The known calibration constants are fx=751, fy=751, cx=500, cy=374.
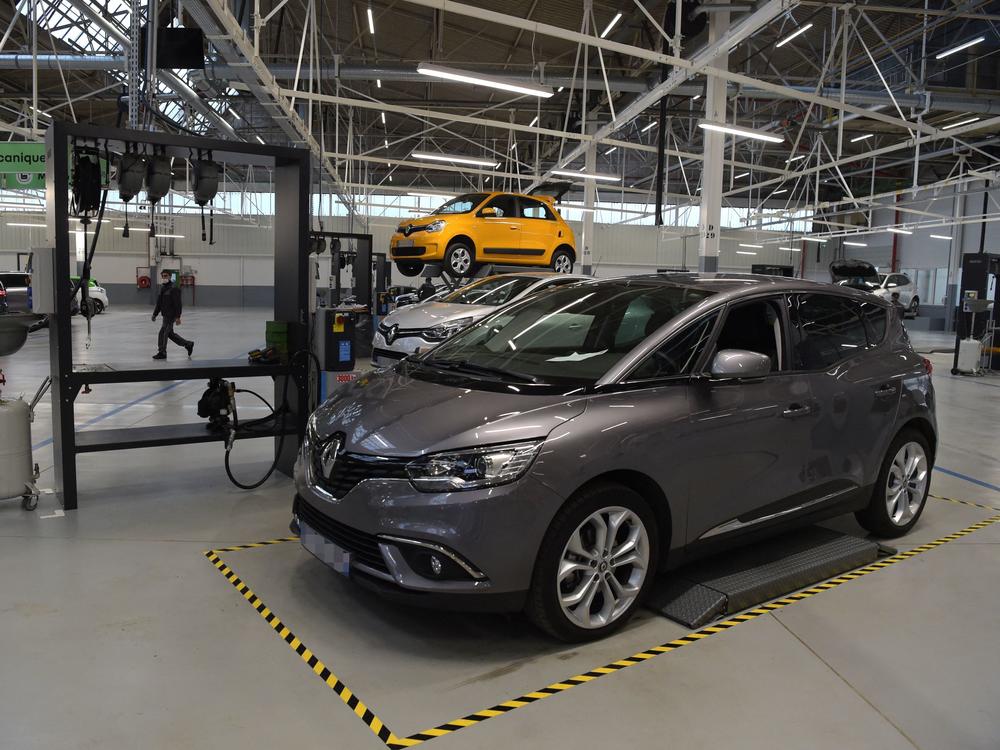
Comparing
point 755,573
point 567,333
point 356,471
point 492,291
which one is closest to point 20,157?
point 492,291

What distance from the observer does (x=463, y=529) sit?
108 inches

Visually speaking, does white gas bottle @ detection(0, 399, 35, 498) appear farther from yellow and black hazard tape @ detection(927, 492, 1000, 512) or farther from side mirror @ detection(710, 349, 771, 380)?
yellow and black hazard tape @ detection(927, 492, 1000, 512)

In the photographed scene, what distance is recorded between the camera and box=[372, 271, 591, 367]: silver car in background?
945cm

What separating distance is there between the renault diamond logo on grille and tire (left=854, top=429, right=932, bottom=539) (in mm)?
3000

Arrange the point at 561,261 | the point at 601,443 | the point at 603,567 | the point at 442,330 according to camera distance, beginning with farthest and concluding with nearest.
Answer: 1. the point at 561,261
2. the point at 442,330
3. the point at 603,567
4. the point at 601,443

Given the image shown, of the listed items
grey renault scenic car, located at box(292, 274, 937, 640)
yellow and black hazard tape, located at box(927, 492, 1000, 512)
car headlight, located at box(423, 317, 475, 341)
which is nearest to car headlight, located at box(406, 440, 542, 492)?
grey renault scenic car, located at box(292, 274, 937, 640)

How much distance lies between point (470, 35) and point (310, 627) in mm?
13460

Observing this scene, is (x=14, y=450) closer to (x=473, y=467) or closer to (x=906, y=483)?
(x=473, y=467)

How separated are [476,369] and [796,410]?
156 cm

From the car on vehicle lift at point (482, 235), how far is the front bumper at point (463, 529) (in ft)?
33.7

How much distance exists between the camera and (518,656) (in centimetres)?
299

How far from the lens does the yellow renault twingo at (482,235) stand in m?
12.9

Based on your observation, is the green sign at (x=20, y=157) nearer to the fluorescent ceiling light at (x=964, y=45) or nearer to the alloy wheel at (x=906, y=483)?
the alloy wheel at (x=906, y=483)

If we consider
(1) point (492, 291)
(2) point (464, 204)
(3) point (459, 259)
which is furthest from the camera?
(2) point (464, 204)
